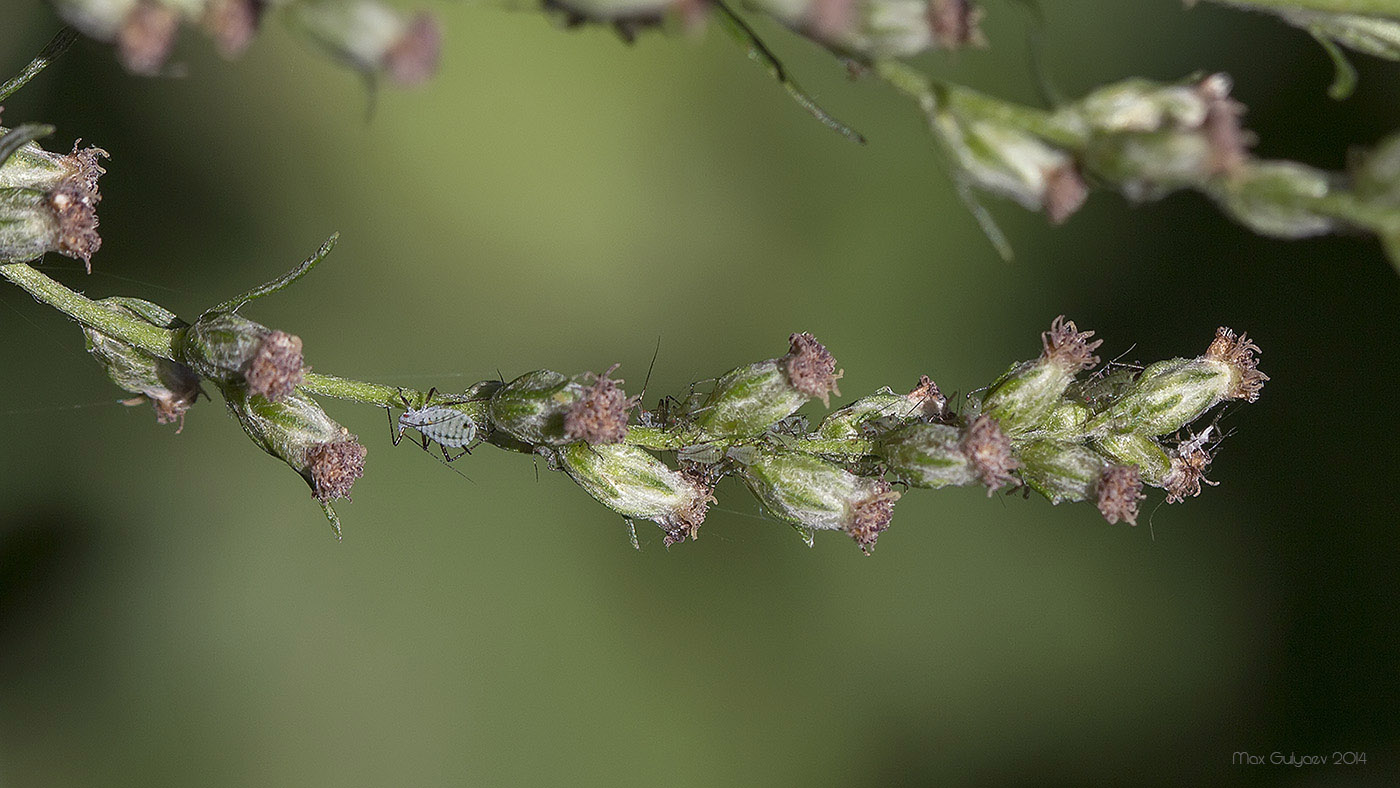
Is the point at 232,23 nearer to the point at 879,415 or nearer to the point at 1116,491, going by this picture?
the point at 879,415

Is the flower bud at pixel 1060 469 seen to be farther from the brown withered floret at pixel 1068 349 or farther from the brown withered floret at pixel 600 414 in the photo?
the brown withered floret at pixel 600 414

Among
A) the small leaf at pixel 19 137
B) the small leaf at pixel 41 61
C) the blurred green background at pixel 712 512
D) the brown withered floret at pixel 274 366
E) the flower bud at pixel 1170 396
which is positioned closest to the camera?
the small leaf at pixel 19 137

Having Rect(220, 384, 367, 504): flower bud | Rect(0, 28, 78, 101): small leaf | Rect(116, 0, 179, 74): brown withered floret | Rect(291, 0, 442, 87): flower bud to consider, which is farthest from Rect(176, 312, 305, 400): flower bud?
Rect(291, 0, 442, 87): flower bud

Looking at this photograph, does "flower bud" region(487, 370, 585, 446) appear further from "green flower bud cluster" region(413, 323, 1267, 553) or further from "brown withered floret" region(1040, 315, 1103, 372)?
"brown withered floret" region(1040, 315, 1103, 372)

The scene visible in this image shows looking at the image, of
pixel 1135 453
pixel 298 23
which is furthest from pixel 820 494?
pixel 298 23

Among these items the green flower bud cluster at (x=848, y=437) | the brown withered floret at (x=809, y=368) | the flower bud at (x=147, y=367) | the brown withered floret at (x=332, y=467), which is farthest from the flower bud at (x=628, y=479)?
the flower bud at (x=147, y=367)

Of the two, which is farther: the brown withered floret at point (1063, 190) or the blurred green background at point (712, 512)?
the blurred green background at point (712, 512)
